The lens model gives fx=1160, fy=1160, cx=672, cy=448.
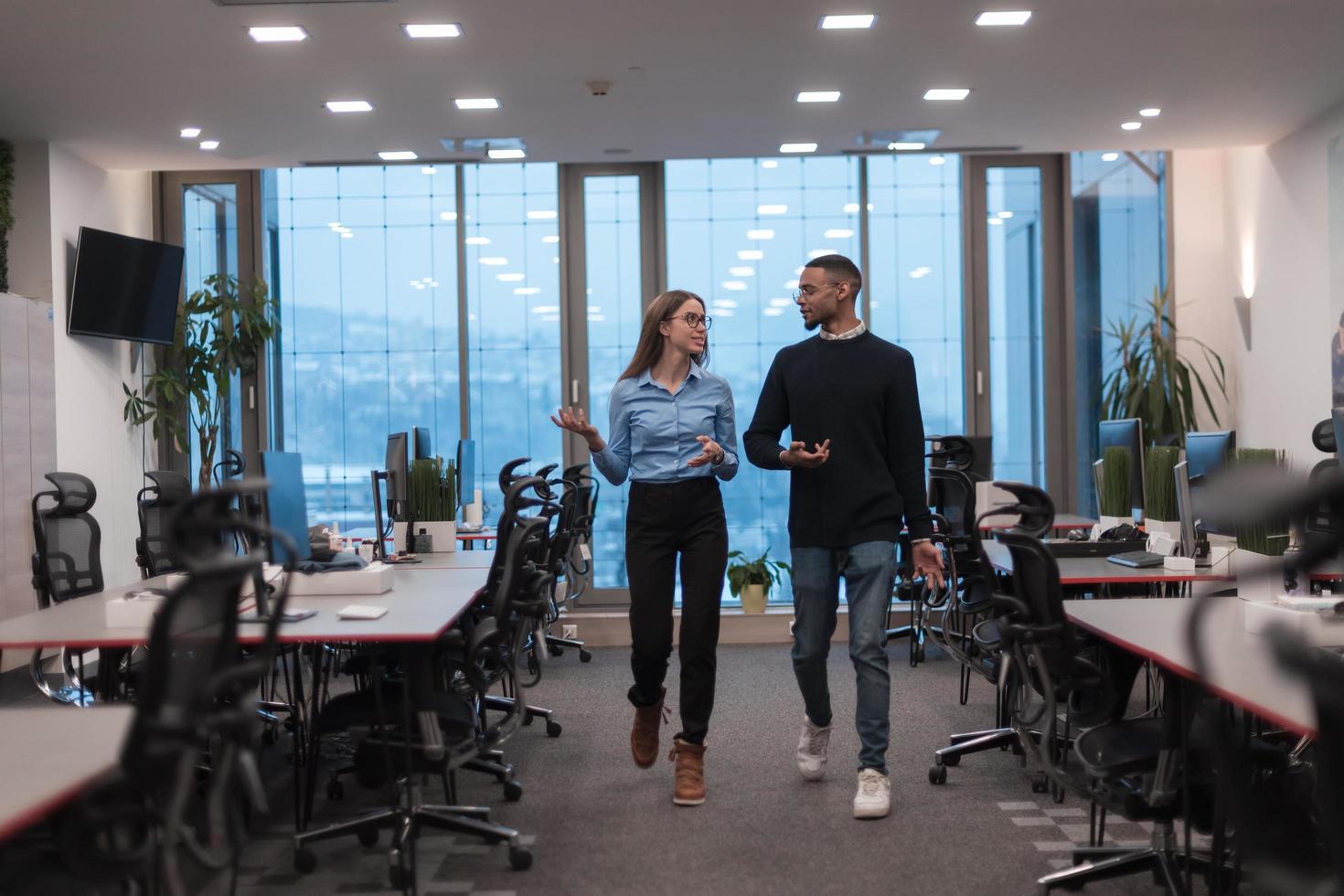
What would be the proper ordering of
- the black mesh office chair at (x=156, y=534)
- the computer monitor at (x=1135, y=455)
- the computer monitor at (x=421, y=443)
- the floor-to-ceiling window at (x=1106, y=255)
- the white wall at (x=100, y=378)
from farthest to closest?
1. the floor-to-ceiling window at (x=1106, y=255)
2. the white wall at (x=100, y=378)
3. the computer monitor at (x=421, y=443)
4. the black mesh office chair at (x=156, y=534)
5. the computer monitor at (x=1135, y=455)

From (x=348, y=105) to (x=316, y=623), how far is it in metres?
3.82

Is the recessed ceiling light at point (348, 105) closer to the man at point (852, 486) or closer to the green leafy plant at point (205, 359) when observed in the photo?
the green leafy plant at point (205, 359)

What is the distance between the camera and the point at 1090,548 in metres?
4.60

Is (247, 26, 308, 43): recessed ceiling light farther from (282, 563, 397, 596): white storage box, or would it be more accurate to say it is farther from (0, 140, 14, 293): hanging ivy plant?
(0, 140, 14, 293): hanging ivy plant

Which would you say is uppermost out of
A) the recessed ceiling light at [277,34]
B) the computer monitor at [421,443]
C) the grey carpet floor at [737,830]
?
the recessed ceiling light at [277,34]

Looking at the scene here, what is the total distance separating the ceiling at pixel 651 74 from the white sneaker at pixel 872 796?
3106 mm

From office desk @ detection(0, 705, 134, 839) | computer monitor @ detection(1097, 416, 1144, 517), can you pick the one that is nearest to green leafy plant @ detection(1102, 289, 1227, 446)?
computer monitor @ detection(1097, 416, 1144, 517)

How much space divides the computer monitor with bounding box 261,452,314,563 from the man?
1.49 meters

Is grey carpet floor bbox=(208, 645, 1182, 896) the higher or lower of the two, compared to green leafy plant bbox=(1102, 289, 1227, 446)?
lower

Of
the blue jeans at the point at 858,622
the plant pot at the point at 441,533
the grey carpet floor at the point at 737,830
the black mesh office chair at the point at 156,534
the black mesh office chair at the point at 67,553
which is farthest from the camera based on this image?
the plant pot at the point at 441,533

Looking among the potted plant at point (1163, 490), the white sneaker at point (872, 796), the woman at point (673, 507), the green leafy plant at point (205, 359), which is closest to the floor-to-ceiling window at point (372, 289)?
the green leafy plant at point (205, 359)

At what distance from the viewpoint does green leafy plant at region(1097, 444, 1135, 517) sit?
4969 mm

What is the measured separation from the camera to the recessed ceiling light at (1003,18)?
195 inches

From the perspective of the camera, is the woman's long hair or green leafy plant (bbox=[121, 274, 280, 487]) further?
green leafy plant (bbox=[121, 274, 280, 487])
